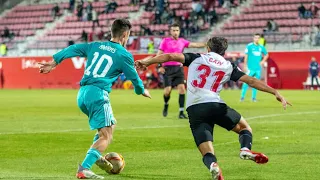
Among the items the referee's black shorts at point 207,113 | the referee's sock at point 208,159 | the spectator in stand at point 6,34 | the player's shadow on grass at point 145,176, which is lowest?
the spectator in stand at point 6,34

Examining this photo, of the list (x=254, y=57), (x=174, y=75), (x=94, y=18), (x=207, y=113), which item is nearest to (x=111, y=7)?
(x=94, y=18)

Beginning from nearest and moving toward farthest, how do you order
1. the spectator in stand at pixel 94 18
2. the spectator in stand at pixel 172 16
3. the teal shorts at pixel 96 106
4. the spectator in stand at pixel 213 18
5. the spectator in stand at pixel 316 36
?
the teal shorts at pixel 96 106 < the spectator in stand at pixel 316 36 < the spectator in stand at pixel 213 18 < the spectator in stand at pixel 172 16 < the spectator in stand at pixel 94 18

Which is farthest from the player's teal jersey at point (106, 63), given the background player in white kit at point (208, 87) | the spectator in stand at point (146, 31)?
the spectator in stand at point (146, 31)

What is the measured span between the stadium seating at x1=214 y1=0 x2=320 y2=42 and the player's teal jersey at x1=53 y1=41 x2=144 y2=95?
33763 millimetres

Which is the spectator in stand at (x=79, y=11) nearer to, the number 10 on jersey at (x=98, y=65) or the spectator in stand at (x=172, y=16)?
the spectator in stand at (x=172, y=16)

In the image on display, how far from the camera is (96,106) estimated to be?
387 inches

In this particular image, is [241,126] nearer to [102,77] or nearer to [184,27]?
[102,77]

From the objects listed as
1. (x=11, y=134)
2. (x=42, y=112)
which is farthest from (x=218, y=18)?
(x=11, y=134)

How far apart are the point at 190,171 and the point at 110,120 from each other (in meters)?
1.36

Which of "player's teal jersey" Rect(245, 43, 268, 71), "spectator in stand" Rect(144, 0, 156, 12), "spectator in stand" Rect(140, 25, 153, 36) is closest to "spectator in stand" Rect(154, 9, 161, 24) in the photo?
"spectator in stand" Rect(140, 25, 153, 36)

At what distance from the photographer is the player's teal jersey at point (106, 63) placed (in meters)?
9.84

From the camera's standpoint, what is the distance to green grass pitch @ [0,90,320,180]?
1031 cm

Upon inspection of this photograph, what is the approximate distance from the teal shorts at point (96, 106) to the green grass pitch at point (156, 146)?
0.73 meters

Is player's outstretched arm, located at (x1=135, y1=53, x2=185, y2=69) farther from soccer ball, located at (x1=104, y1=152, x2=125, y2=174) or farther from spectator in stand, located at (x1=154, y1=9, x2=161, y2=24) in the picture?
spectator in stand, located at (x1=154, y1=9, x2=161, y2=24)
